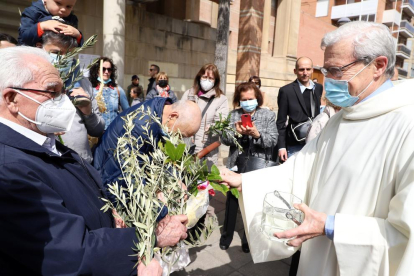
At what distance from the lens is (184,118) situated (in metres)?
2.26

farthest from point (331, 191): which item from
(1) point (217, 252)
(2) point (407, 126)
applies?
(1) point (217, 252)

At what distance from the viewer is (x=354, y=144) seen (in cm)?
173

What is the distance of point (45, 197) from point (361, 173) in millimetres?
1575

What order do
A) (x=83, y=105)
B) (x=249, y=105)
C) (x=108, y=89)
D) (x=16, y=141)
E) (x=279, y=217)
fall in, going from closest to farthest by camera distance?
1. (x=16, y=141)
2. (x=279, y=217)
3. (x=83, y=105)
4. (x=249, y=105)
5. (x=108, y=89)

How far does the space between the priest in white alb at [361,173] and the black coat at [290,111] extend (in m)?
2.20

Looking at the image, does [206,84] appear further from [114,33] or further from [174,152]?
[114,33]

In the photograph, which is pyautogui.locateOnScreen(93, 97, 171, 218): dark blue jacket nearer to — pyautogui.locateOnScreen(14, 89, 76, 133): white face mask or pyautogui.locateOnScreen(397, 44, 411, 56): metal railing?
pyautogui.locateOnScreen(14, 89, 76, 133): white face mask

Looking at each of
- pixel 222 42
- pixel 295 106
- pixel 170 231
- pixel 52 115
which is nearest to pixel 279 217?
pixel 170 231

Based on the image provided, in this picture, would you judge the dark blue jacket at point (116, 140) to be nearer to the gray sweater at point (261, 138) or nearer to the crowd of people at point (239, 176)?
the crowd of people at point (239, 176)

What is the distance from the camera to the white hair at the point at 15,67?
1350mm

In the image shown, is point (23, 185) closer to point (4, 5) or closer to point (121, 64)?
point (121, 64)

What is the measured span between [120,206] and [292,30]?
1615cm

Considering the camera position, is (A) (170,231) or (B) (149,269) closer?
(B) (149,269)

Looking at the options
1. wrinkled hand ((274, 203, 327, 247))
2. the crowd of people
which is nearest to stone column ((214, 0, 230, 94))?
the crowd of people
